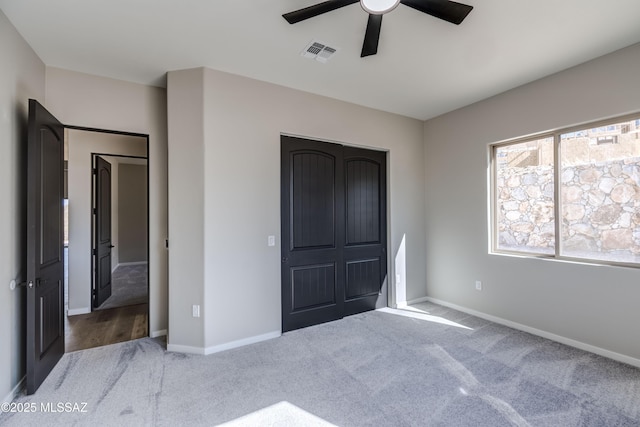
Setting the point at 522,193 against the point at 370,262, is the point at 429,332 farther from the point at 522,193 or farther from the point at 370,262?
the point at 522,193

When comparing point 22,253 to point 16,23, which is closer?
point 16,23

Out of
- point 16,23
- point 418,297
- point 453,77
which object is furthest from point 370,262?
point 16,23

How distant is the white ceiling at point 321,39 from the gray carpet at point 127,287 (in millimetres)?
3287

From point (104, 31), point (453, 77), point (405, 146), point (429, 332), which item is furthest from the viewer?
point (405, 146)

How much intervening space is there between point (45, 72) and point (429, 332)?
15.7 feet

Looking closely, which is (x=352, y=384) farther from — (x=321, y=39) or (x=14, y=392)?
(x=321, y=39)

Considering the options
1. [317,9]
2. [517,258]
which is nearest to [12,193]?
[317,9]

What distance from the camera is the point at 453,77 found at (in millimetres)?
3076

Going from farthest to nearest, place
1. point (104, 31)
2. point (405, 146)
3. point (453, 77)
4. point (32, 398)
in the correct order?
point (405, 146), point (453, 77), point (104, 31), point (32, 398)

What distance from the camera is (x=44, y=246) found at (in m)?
2.37

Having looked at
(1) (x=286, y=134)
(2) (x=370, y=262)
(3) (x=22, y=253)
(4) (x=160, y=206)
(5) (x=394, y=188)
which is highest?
(1) (x=286, y=134)

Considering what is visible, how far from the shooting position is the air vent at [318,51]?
8.15 ft

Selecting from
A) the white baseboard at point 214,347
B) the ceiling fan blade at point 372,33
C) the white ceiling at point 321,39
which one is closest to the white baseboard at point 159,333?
the white baseboard at point 214,347

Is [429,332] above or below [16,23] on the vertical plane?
below
